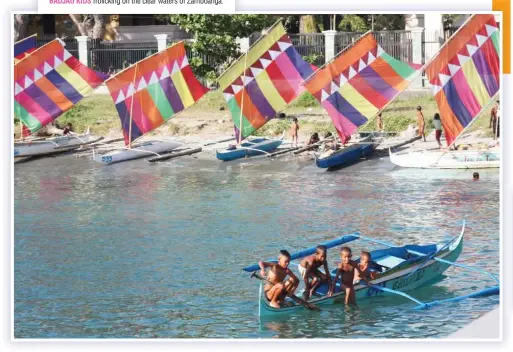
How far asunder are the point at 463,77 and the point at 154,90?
9142 millimetres

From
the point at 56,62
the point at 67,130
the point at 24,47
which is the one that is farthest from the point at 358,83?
the point at 24,47

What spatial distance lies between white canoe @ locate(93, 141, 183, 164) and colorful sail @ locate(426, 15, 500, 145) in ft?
25.7

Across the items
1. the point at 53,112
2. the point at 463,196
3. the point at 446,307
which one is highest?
the point at 53,112

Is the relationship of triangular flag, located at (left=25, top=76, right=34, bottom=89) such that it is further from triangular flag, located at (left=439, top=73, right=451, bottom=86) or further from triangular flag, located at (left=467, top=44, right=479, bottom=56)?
triangular flag, located at (left=467, top=44, right=479, bottom=56)

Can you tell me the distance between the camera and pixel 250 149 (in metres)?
30.5

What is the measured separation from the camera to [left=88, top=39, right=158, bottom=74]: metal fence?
93.6 feet

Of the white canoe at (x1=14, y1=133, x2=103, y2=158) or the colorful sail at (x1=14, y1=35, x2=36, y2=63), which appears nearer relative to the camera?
the colorful sail at (x1=14, y1=35, x2=36, y2=63)

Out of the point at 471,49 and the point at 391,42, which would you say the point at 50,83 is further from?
the point at 471,49

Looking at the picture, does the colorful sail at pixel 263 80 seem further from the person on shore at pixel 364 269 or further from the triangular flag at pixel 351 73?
the person on shore at pixel 364 269

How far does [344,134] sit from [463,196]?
5771 millimetres

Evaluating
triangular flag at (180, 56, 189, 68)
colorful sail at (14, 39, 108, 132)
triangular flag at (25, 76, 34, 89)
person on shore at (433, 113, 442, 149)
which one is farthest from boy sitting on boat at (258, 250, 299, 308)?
triangular flag at (180, 56, 189, 68)

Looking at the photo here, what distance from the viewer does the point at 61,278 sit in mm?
21891

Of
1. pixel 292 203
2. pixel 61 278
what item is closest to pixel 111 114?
pixel 292 203

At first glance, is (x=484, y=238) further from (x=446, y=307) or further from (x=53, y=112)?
(x=53, y=112)
